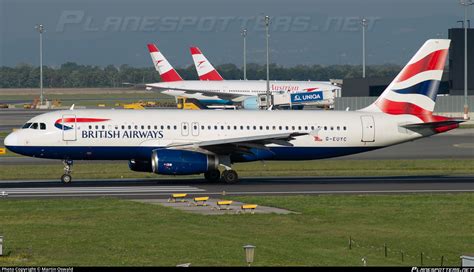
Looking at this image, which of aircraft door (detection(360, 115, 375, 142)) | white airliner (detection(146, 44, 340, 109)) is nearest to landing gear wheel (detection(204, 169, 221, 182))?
aircraft door (detection(360, 115, 375, 142))

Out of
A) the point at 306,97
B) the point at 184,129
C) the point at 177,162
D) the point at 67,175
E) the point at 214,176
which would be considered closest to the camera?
the point at 177,162

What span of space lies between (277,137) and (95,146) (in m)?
8.79

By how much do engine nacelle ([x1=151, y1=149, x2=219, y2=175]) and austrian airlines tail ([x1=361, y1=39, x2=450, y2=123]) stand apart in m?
10.6

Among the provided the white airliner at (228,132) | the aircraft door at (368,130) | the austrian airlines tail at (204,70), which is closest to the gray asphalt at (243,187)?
the white airliner at (228,132)

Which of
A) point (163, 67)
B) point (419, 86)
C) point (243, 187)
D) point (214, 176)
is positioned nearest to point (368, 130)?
point (419, 86)

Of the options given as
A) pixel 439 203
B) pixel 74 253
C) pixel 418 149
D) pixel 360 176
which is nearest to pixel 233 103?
pixel 418 149

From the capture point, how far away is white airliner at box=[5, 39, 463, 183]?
155ft

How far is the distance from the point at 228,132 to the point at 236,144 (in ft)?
6.57

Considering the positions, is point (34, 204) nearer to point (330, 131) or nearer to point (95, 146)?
point (95, 146)

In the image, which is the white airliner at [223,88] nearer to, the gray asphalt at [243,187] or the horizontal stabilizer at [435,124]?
the horizontal stabilizer at [435,124]

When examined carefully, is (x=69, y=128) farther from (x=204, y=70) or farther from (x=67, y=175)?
(x=204, y=70)

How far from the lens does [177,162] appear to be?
4556cm

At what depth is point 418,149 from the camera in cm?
6900

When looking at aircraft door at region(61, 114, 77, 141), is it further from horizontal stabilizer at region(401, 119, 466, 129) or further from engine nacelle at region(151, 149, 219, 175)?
horizontal stabilizer at region(401, 119, 466, 129)
